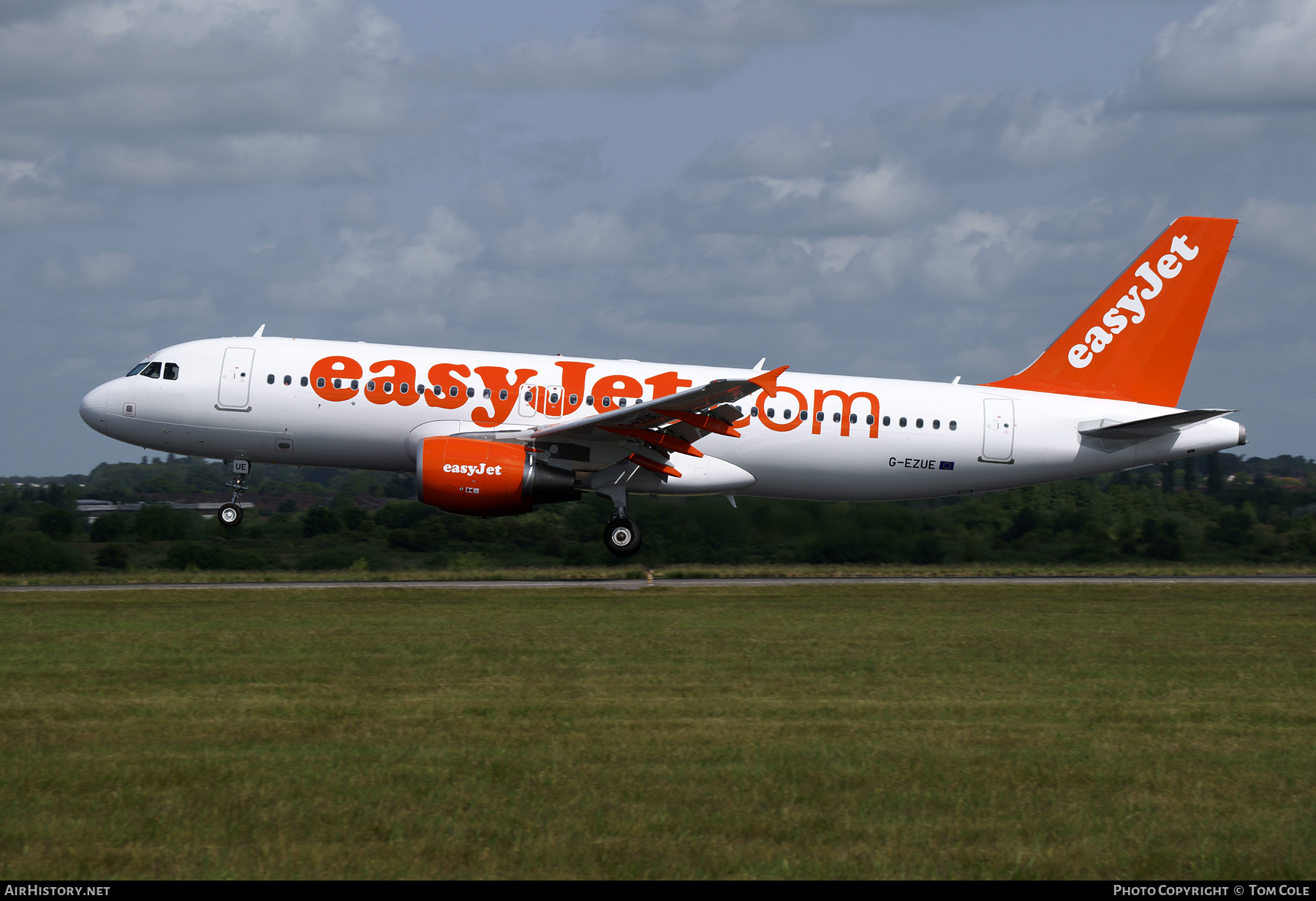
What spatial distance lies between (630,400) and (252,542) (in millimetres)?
12621

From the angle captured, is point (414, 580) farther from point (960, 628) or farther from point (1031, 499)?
point (1031, 499)

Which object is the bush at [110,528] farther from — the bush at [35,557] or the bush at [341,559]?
the bush at [341,559]

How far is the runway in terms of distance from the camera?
23594 millimetres

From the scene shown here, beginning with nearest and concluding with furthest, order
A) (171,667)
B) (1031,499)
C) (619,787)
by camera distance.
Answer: (619,787)
(171,667)
(1031,499)

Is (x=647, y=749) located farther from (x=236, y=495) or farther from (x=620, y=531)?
(x=236, y=495)

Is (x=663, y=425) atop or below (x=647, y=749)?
atop

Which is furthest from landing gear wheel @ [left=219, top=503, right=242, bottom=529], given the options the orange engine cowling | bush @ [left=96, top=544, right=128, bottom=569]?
the orange engine cowling

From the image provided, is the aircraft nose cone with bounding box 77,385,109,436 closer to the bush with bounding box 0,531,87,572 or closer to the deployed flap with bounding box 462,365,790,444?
the bush with bounding box 0,531,87,572

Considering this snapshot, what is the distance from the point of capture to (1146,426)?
26.8 m

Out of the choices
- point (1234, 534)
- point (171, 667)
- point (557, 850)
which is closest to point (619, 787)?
point (557, 850)

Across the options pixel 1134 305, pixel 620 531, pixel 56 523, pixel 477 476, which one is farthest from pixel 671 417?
pixel 56 523

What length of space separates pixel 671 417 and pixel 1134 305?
1176cm
